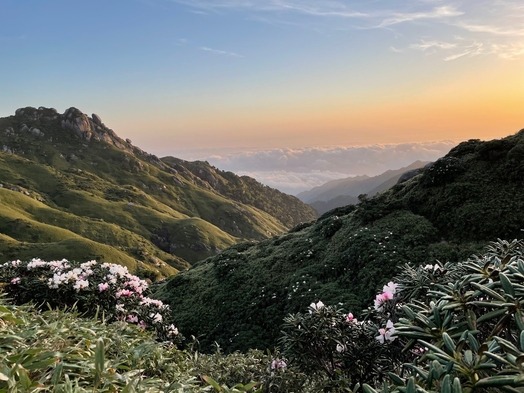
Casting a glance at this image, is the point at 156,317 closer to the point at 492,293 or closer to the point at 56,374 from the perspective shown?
the point at 56,374

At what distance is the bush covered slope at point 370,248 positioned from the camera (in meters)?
16.4

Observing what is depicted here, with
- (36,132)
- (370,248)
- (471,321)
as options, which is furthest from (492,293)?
(36,132)

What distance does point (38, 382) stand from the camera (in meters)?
3.10

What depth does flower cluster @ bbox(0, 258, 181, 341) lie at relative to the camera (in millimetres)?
9289

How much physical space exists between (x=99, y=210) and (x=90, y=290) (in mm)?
120580

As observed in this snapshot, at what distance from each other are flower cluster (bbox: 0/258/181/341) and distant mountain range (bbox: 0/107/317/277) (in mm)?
58374

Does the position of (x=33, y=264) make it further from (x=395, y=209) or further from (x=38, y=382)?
(x=395, y=209)

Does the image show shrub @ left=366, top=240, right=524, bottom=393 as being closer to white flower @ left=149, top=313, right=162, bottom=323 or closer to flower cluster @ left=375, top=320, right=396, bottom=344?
flower cluster @ left=375, top=320, right=396, bottom=344

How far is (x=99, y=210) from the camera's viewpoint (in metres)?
118

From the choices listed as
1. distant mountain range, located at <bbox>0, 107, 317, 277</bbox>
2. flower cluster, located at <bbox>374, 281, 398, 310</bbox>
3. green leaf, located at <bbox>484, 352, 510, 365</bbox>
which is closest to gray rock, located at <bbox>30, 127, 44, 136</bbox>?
distant mountain range, located at <bbox>0, 107, 317, 277</bbox>

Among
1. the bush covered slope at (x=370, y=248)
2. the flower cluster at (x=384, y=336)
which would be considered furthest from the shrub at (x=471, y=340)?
the bush covered slope at (x=370, y=248)

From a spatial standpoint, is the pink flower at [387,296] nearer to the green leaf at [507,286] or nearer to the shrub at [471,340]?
the shrub at [471,340]

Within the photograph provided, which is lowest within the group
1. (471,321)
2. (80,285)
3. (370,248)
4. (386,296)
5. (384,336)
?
(370,248)

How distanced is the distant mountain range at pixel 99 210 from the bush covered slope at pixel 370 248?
49064mm
